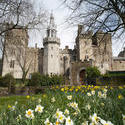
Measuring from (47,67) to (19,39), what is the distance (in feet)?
69.0

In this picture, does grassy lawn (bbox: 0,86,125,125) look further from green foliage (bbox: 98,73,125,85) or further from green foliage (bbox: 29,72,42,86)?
green foliage (bbox: 29,72,42,86)

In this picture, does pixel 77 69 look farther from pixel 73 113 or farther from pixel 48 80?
pixel 73 113

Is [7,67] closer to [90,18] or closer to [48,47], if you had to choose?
[48,47]

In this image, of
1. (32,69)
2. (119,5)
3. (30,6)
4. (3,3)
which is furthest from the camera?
(32,69)

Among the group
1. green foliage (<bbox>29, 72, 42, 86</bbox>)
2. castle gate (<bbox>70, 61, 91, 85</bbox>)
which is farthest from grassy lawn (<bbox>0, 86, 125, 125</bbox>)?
castle gate (<bbox>70, 61, 91, 85</bbox>)

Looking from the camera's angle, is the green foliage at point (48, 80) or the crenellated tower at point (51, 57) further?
the crenellated tower at point (51, 57)

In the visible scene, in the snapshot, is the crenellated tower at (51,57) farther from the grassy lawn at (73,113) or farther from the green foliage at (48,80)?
the grassy lawn at (73,113)

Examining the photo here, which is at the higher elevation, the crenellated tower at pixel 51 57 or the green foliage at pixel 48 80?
the crenellated tower at pixel 51 57

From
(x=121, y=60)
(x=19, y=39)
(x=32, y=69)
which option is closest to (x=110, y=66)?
(x=121, y=60)

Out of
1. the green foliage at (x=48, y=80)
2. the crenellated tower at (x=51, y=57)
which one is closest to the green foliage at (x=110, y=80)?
the green foliage at (x=48, y=80)

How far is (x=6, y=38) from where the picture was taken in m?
5.36

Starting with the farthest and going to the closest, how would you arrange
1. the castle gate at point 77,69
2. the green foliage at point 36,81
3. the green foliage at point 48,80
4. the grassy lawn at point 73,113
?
the castle gate at point 77,69, the green foliage at point 36,81, the green foliage at point 48,80, the grassy lawn at point 73,113

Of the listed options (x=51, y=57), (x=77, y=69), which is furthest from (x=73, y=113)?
(x=51, y=57)

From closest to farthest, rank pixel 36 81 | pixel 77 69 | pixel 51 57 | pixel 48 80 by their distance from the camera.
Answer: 1. pixel 48 80
2. pixel 36 81
3. pixel 77 69
4. pixel 51 57
